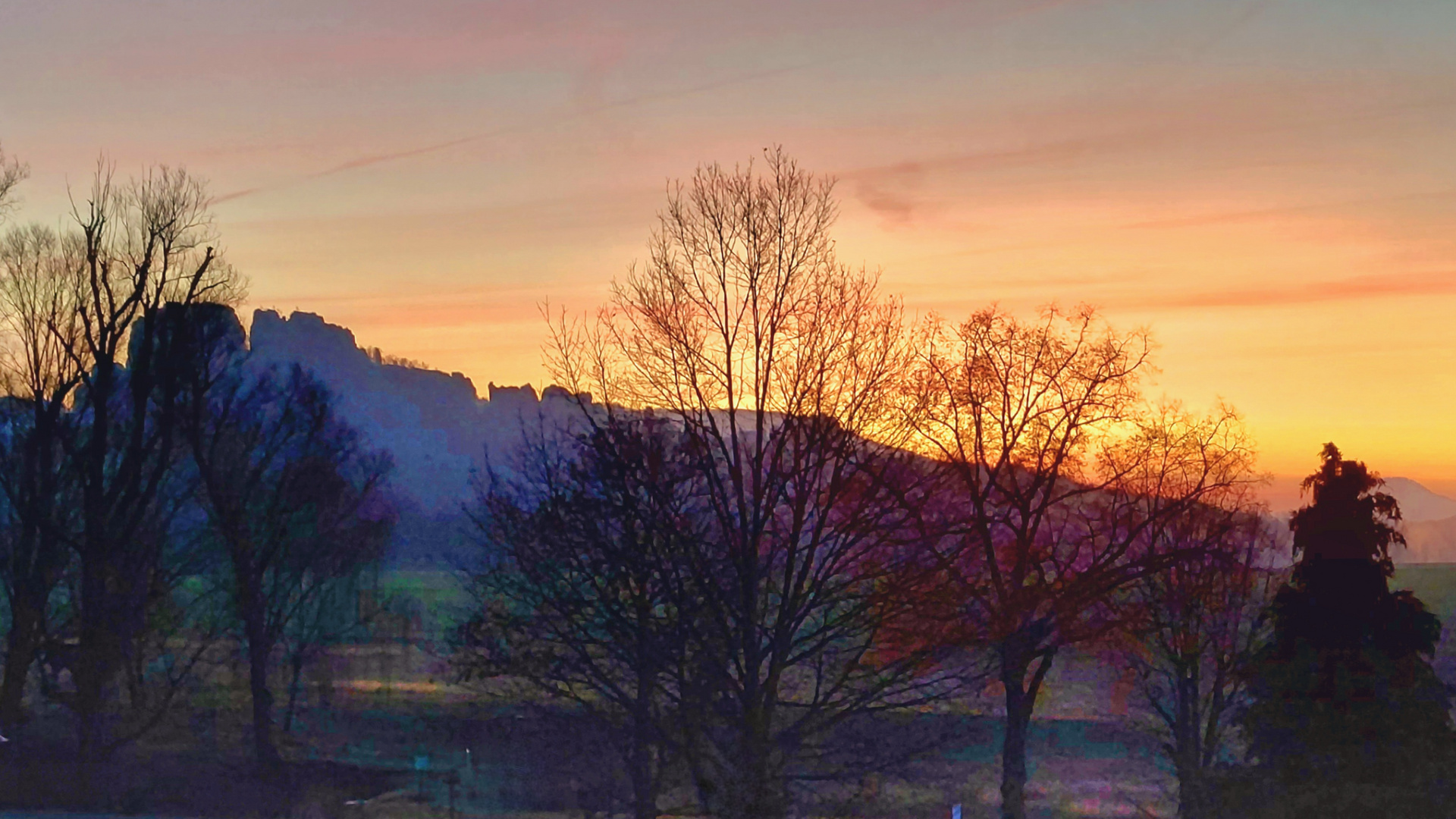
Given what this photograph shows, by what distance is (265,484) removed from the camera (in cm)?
3022

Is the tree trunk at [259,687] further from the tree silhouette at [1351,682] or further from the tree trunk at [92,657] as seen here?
the tree silhouette at [1351,682]

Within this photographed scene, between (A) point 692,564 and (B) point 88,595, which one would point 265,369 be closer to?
(B) point 88,595

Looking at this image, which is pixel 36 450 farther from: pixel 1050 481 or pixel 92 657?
pixel 1050 481

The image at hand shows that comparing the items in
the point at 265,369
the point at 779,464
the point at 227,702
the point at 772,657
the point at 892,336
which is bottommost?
the point at 227,702

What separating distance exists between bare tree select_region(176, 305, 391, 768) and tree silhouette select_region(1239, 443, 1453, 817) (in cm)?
1851

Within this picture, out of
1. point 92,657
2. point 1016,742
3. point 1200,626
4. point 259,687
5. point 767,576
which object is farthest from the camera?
point 259,687

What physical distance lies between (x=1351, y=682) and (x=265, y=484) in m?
23.7

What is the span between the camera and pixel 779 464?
14.2 metres

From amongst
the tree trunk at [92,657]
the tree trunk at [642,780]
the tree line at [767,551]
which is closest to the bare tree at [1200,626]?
the tree line at [767,551]

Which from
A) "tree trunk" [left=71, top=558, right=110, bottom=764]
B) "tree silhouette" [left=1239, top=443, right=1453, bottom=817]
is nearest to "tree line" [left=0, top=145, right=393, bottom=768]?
"tree trunk" [left=71, top=558, right=110, bottom=764]

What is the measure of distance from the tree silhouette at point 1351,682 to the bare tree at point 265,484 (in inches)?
729

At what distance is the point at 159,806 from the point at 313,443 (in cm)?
1379

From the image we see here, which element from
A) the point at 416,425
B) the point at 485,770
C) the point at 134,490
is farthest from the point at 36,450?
the point at 416,425

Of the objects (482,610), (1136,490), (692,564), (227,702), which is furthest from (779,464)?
(227,702)
